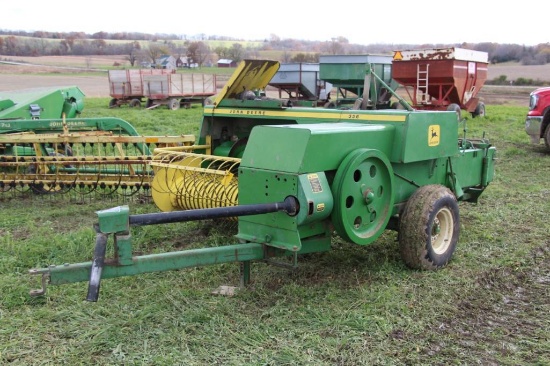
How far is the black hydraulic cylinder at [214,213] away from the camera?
3.31 meters

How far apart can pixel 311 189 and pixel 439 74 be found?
13.4 metres

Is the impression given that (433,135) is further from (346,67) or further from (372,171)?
(346,67)

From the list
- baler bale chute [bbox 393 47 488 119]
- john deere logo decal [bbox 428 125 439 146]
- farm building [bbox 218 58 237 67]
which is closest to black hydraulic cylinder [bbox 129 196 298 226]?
john deere logo decal [bbox 428 125 439 146]

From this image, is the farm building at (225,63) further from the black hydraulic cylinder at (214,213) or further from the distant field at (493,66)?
the black hydraulic cylinder at (214,213)

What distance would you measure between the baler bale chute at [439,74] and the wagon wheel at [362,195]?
38.3ft

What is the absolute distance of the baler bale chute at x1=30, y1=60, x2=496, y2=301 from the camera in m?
3.44

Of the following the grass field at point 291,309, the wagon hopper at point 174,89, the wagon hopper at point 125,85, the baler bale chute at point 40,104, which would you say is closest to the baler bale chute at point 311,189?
the grass field at point 291,309

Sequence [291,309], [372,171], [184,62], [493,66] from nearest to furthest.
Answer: [291,309] → [372,171] → [493,66] → [184,62]

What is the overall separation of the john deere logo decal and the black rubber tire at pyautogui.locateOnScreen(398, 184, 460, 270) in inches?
13.9

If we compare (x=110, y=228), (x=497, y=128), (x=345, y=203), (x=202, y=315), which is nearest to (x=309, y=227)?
(x=345, y=203)

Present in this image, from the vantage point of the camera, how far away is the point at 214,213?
3449 mm

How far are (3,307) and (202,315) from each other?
1.34 m

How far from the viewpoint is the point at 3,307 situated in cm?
383

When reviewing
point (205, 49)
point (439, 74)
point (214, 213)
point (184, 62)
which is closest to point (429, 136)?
point (214, 213)
